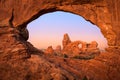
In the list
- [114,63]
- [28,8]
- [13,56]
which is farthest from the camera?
[28,8]

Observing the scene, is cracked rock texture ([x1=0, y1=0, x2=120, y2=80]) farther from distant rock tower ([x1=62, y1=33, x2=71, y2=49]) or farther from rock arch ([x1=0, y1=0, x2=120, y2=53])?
distant rock tower ([x1=62, y1=33, x2=71, y2=49])

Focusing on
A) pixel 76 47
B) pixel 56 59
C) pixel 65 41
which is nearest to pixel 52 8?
pixel 56 59

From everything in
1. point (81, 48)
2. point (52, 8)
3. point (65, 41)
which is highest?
point (52, 8)

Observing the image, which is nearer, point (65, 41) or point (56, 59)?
point (56, 59)

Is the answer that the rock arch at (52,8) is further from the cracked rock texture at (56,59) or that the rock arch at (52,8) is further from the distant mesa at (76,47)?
the distant mesa at (76,47)

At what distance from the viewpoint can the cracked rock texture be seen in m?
21.5

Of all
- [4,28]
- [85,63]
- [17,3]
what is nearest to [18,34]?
[4,28]

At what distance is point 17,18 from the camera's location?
24.8 m

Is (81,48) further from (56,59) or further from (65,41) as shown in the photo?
(56,59)

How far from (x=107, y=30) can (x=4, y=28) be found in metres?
9.56

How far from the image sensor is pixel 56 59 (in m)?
25.8

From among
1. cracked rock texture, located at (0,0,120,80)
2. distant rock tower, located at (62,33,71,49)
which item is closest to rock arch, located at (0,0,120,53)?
cracked rock texture, located at (0,0,120,80)

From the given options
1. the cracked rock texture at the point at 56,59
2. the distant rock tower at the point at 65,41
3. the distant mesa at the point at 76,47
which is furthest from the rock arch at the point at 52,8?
the distant rock tower at the point at 65,41

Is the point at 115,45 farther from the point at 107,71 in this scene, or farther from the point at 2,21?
the point at 2,21
